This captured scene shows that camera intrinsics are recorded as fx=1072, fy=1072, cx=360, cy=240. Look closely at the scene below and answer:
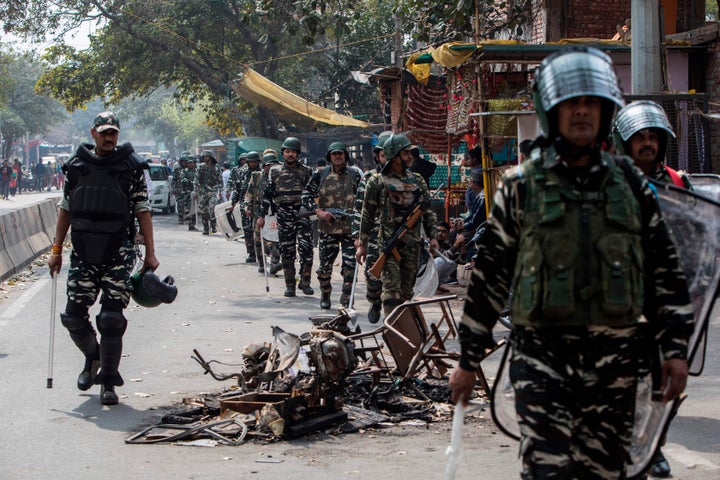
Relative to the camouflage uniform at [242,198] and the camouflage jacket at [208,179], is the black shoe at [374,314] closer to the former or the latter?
the camouflage uniform at [242,198]

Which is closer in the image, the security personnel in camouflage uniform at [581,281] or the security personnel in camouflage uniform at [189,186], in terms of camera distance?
A: the security personnel in camouflage uniform at [581,281]

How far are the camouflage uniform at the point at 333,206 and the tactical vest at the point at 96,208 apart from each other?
505 cm

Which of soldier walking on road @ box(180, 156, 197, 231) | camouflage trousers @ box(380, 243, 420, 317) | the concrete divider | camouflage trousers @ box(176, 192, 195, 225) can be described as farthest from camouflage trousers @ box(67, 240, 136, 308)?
camouflage trousers @ box(176, 192, 195, 225)

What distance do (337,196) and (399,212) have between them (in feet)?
9.83

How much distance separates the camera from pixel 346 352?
651 cm

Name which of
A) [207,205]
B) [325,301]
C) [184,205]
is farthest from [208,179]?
[325,301]

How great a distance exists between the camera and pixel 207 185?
2539 cm

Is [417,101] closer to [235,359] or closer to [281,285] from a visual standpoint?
[281,285]

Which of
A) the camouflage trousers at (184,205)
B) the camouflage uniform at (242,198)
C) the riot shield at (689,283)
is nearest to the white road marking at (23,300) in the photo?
the camouflage uniform at (242,198)

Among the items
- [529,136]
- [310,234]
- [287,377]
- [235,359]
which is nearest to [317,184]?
[310,234]

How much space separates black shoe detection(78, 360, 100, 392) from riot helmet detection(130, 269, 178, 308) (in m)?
0.56

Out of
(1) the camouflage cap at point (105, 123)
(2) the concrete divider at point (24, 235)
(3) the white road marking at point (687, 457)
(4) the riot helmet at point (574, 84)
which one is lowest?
(3) the white road marking at point (687, 457)

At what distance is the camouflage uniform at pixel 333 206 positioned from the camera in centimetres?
1232

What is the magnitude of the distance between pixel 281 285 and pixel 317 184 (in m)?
2.98
